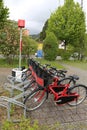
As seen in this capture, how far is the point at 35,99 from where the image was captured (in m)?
4.79

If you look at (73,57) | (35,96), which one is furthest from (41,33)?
(35,96)

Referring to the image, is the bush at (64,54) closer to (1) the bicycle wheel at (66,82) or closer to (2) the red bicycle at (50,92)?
(1) the bicycle wheel at (66,82)

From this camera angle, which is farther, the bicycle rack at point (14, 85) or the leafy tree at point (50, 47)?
the leafy tree at point (50, 47)

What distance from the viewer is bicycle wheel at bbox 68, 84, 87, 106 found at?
5039mm

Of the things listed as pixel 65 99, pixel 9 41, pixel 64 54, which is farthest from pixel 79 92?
pixel 64 54

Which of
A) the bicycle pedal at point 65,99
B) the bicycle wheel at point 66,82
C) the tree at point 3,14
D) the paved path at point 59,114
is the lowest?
the paved path at point 59,114

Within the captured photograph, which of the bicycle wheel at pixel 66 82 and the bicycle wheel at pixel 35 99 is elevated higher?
the bicycle wheel at pixel 66 82

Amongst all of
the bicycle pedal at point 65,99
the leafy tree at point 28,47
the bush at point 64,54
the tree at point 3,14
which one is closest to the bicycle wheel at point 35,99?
the bicycle pedal at point 65,99

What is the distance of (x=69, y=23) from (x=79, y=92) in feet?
56.0

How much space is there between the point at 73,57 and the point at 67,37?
7.30 ft

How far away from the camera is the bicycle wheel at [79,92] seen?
5039 millimetres

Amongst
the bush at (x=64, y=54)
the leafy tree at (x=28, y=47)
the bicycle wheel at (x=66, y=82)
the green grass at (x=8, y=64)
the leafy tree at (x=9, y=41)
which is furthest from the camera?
the bush at (x=64, y=54)

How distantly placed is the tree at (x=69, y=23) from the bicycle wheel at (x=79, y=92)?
16.3 meters

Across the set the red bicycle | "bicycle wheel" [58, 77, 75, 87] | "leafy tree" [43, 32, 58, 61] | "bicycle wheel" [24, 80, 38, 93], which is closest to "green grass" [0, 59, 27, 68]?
"leafy tree" [43, 32, 58, 61]
